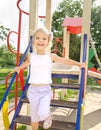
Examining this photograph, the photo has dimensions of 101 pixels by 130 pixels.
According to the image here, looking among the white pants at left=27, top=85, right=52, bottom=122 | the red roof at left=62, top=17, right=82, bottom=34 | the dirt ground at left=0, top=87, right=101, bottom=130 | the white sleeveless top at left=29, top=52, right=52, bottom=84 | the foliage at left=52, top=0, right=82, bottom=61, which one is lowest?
the dirt ground at left=0, top=87, right=101, bottom=130

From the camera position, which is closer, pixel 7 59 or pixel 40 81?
pixel 40 81

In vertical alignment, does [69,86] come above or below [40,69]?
below

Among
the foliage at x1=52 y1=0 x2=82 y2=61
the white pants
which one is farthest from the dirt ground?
the foliage at x1=52 y1=0 x2=82 y2=61

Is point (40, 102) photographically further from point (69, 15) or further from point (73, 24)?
point (69, 15)

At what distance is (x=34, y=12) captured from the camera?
4.80 metres

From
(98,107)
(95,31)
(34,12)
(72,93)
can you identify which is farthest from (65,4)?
(34,12)

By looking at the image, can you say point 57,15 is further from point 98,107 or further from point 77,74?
point 77,74

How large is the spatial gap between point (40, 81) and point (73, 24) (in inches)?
182

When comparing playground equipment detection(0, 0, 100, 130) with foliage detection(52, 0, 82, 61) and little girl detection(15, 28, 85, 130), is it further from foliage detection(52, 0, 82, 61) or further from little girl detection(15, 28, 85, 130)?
foliage detection(52, 0, 82, 61)

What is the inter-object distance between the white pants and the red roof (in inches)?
180

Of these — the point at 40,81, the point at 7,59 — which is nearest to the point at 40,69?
the point at 40,81

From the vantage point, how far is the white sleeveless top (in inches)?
144

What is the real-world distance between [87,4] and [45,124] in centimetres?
188

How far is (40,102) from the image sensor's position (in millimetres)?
3535
